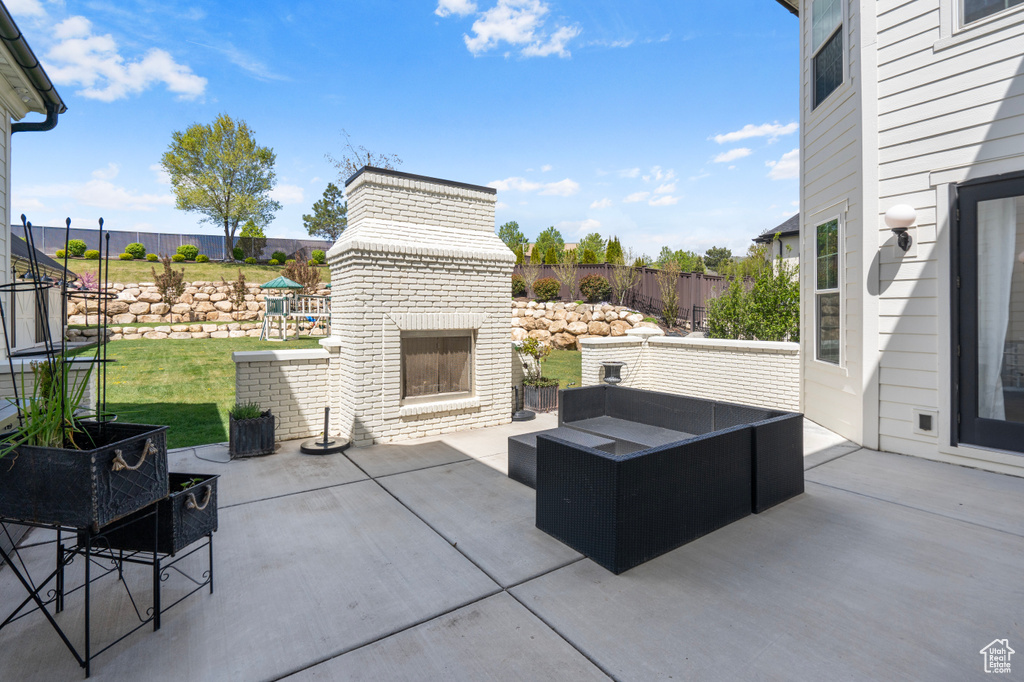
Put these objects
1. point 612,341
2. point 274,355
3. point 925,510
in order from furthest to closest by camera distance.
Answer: point 612,341, point 274,355, point 925,510

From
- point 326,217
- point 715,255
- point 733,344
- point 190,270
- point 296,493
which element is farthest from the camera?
point 715,255

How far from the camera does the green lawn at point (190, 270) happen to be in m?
22.2

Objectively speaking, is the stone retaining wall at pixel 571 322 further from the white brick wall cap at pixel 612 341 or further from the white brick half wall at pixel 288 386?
the white brick half wall at pixel 288 386

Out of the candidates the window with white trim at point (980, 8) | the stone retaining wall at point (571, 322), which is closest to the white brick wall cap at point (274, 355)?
the window with white trim at point (980, 8)

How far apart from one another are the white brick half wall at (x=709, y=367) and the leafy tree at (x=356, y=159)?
50.3 feet

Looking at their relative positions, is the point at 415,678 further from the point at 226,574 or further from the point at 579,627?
the point at 226,574

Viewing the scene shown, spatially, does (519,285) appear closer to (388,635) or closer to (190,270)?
(190,270)

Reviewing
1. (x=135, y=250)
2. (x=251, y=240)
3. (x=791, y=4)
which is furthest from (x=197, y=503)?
(x=251, y=240)

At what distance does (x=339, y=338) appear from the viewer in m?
6.77

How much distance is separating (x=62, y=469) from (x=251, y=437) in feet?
13.0

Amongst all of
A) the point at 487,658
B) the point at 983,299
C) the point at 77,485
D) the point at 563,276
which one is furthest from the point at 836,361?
the point at 563,276

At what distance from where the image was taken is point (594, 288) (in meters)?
20.1

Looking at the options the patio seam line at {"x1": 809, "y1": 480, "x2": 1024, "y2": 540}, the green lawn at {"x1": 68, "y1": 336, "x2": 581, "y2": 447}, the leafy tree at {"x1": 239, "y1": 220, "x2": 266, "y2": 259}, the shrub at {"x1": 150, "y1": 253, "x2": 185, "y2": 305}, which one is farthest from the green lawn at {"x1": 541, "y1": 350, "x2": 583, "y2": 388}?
the leafy tree at {"x1": 239, "y1": 220, "x2": 266, "y2": 259}

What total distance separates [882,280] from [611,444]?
13.2 ft
